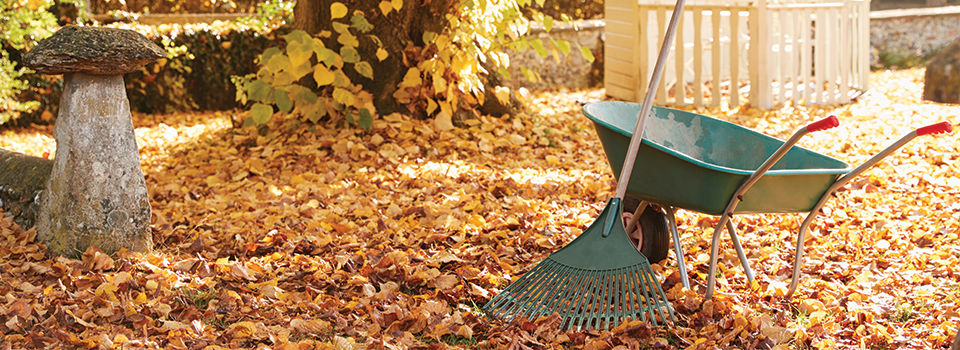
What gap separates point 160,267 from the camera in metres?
3.20

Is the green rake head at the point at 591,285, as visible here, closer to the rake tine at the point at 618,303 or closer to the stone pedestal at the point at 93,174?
the rake tine at the point at 618,303

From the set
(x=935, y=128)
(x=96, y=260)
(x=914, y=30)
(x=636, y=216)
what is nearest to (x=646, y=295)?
(x=636, y=216)

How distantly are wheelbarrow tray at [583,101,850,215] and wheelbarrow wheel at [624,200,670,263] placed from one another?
10.6 inches

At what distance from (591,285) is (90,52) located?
194 cm

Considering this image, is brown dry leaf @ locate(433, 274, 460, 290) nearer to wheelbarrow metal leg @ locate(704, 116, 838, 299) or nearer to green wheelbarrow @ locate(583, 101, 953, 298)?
green wheelbarrow @ locate(583, 101, 953, 298)

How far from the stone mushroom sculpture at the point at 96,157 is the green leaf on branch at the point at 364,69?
1.93m

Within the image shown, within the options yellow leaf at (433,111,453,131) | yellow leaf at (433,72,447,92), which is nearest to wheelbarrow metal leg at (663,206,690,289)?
yellow leaf at (433,72,447,92)

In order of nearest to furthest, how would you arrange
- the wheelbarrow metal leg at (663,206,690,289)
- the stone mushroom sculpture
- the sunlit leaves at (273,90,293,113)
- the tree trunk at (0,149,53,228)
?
the wheelbarrow metal leg at (663,206,690,289) < the stone mushroom sculpture < the tree trunk at (0,149,53,228) < the sunlit leaves at (273,90,293,113)

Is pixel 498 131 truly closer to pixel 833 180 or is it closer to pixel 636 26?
pixel 636 26

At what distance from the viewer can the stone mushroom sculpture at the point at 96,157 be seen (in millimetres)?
3111

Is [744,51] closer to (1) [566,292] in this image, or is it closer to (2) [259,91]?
(2) [259,91]

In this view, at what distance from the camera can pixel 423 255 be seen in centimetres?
336

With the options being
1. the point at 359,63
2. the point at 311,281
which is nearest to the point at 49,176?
the point at 311,281

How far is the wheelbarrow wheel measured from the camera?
3291 mm
